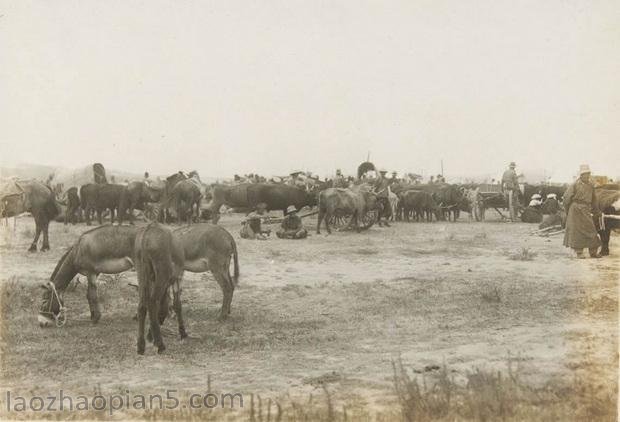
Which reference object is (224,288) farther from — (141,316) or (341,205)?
(341,205)

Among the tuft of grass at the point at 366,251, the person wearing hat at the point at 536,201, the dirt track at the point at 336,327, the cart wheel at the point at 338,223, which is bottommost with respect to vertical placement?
the dirt track at the point at 336,327

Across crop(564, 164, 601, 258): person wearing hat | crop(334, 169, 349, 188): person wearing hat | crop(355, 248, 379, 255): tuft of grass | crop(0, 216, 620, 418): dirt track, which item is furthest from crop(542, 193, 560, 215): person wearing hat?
crop(355, 248, 379, 255): tuft of grass

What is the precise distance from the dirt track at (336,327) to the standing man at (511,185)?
7.16ft

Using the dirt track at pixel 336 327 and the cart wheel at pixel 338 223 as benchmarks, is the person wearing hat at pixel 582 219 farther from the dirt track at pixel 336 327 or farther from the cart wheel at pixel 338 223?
the cart wheel at pixel 338 223

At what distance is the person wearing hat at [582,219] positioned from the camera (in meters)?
11.2

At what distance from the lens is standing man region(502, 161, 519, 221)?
1389 centimetres

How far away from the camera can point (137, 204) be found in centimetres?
1877

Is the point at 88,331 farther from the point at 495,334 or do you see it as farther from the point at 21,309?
the point at 495,334

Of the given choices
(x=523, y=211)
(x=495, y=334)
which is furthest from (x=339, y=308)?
(x=523, y=211)

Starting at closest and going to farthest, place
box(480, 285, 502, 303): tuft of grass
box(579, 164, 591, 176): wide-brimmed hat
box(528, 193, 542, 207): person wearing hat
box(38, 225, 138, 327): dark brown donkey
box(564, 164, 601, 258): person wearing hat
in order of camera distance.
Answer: box(38, 225, 138, 327): dark brown donkey → box(480, 285, 502, 303): tuft of grass → box(579, 164, 591, 176): wide-brimmed hat → box(564, 164, 601, 258): person wearing hat → box(528, 193, 542, 207): person wearing hat

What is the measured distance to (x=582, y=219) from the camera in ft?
37.3

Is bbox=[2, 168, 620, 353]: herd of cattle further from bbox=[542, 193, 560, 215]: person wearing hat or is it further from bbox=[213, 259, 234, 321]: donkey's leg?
bbox=[542, 193, 560, 215]: person wearing hat

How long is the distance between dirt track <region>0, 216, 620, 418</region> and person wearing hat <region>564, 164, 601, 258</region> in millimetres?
377

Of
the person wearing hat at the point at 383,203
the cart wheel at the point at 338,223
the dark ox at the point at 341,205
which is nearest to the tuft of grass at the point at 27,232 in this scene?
the dark ox at the point at 341,205
